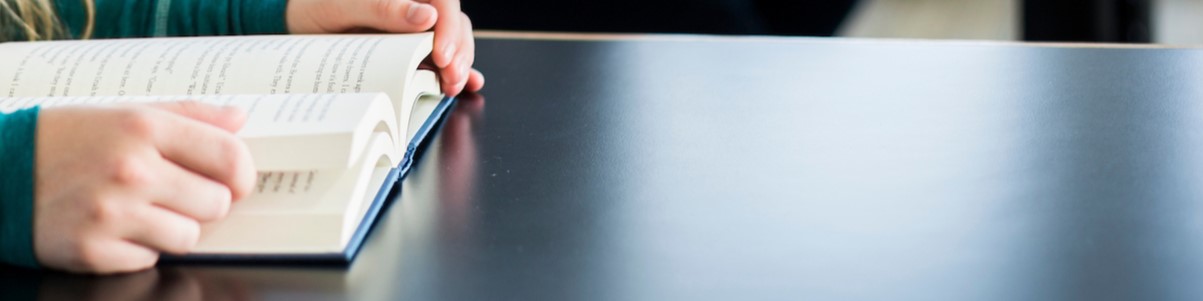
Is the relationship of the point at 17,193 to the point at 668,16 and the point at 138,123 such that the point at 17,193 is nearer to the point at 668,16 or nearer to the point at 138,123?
the point at 138,123

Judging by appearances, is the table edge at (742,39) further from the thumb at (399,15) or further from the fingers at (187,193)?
the fingers at (187,193)

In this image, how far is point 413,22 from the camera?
2.62 feet

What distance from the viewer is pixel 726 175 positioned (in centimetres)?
61

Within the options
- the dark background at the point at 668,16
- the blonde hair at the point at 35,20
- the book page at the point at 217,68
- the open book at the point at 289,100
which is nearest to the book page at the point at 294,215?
the open book at the point at 289,100

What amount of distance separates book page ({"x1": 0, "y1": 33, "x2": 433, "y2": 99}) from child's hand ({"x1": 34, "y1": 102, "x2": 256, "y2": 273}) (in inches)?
6.6

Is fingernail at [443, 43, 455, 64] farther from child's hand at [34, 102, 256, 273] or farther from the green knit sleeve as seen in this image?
child's hand at [34, 102, 256, 273]

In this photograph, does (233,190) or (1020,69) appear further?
(1020,69)

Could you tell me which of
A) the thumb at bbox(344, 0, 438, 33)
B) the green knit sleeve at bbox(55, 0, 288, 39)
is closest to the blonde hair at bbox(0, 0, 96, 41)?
the green knit sleeve at bbox(55, 0, 288, 39)

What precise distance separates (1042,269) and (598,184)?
0.20 m

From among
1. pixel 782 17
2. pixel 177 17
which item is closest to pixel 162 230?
pixel 177 17

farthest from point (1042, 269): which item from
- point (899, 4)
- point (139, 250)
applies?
point (899, 4)

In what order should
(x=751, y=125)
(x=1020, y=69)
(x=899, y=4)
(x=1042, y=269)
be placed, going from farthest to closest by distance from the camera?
(x=899, y=4) → (x=1020, y=69) → (x=751, y=125) → (x=1042, y=269)

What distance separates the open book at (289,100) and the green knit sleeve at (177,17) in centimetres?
11

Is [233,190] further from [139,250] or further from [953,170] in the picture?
[953,170]
